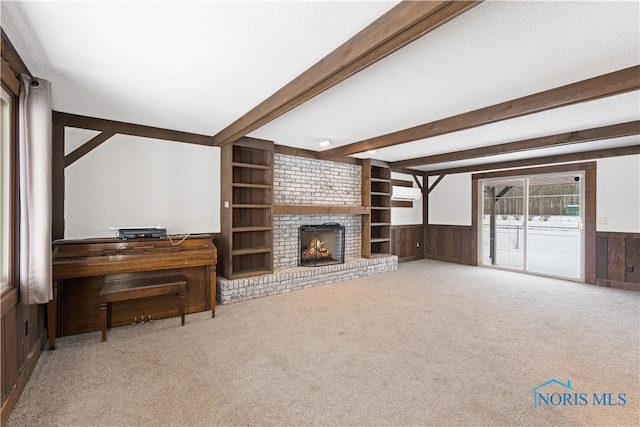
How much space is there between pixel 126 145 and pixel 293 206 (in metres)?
2.37

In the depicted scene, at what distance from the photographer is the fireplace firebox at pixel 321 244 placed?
5193 mm

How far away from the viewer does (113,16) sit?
1.61 meters

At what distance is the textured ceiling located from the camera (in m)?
1.58

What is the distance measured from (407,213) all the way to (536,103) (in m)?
4.67

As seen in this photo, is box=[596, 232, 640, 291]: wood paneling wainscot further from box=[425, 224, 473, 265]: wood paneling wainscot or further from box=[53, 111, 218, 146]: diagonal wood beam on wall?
box=[53, 111, 218, 146]: diagonal wood beam on wall

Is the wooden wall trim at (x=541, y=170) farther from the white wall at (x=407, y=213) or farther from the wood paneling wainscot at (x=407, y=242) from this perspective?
the wood paneling wainscot at (x=407, y=242)

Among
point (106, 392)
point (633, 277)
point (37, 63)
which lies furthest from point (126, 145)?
point (633, 277)

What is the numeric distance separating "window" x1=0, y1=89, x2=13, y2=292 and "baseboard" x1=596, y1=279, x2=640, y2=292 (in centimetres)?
751

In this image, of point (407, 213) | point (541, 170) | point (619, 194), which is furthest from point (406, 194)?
point (619, 194)

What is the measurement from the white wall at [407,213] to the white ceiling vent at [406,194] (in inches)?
10.7

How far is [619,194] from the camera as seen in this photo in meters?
4.77

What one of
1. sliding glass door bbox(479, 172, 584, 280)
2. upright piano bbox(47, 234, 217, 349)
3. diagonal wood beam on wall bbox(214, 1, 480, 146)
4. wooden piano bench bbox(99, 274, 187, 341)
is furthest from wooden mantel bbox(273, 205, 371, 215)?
sliding glass door bbox(479, 172, 584, 280)

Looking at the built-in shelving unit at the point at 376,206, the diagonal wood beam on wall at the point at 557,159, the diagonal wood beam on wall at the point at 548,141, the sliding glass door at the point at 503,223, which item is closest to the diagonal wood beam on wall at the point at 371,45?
the built-in shelving unit at the point at 376,206

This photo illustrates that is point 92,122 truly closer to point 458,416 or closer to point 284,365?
point 284,365
